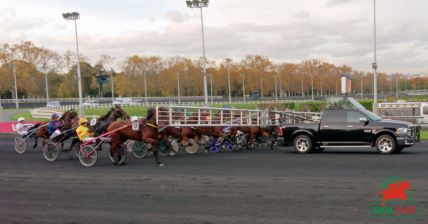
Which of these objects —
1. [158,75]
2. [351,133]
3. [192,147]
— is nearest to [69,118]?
[192,147]

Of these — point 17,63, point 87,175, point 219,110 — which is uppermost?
point 17,63

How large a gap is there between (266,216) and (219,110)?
11610 mm

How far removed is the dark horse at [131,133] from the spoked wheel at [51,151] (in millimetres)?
2833

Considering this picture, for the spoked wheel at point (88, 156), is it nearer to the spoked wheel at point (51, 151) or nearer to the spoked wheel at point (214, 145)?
the spoked wheel at point (51, 151)

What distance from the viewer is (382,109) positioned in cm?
4112

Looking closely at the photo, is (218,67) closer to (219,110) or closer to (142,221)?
(219,110)

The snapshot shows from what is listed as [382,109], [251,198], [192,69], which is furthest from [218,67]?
[251,198]

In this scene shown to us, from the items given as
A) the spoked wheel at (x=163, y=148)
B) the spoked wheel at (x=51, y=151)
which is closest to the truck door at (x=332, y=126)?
the spoked wheel at (x=163, y=148)

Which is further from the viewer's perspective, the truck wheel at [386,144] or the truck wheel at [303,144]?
the truck wheel at [303,144]

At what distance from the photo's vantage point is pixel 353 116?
1756 cm

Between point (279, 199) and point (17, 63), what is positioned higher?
point (17, 63)

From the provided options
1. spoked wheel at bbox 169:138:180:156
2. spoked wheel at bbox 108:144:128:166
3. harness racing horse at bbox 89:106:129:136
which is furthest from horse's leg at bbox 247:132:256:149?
spoked wheel at bbox 108:144:128:166

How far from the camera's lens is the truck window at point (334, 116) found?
17703 millimetres

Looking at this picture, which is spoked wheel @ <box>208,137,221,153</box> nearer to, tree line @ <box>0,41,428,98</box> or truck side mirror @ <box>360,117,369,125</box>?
truck side mirror @ <box>360,117,369,125</box>
